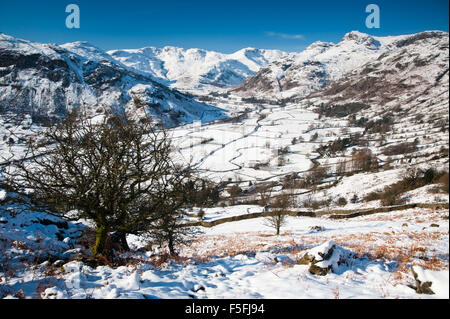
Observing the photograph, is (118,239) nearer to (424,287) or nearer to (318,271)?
(318,271)

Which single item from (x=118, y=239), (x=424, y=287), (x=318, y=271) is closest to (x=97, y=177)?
(x=118, y=239)

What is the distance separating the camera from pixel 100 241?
26.5ft

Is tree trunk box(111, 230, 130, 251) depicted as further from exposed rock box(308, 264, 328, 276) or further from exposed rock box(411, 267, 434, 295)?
exposed rock box(411, 267, 434, 295)

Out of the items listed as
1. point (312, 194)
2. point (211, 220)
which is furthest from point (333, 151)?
point (211, 220)

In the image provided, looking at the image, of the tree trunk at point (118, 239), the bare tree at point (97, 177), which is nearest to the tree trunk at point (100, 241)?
the bare tree at point (97, 177)

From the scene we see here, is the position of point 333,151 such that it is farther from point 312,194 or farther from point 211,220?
point 211,220

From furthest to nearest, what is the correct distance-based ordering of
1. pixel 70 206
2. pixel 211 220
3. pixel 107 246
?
pixel 211 220 → pixel 107 246 → pixel 70 206

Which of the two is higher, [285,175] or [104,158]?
[104,158]

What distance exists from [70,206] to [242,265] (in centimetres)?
596

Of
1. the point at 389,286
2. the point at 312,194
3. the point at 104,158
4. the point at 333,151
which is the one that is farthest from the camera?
the point at 333,151

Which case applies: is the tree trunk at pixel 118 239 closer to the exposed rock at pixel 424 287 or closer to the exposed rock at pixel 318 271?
the exposed rock at pixel 318 271

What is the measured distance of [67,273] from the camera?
5980 mm

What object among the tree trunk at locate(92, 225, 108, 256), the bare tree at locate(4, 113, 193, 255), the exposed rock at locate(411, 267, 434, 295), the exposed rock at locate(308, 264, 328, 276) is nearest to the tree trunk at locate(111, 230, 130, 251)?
the tree trunk at locate(92, 225, 108, 256)
